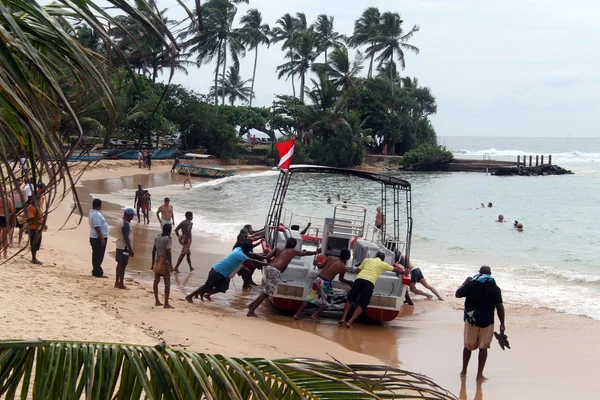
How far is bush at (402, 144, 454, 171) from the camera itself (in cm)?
6512

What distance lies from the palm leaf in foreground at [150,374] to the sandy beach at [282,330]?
397 centimetres

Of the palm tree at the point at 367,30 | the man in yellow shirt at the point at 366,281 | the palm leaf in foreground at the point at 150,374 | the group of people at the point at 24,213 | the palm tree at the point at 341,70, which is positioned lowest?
the man in yellow shirt at the point at 366,281

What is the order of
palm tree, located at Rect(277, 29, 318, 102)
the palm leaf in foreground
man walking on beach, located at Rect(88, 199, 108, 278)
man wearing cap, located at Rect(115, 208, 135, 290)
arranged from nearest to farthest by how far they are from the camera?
the palm leaf in foreground < man wearing cap, located at Rect(115, 208, 135, 290) < man walking on beach, located at Rect(88, 199, 108, 278) < palm tree, located at Rect(277, 29, 318, 102)

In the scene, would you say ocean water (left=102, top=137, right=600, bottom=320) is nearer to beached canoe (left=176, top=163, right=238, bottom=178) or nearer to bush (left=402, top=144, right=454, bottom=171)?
beached canoe (left=176, top=163, right=238, bottom=178)

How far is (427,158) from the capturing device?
6588cm

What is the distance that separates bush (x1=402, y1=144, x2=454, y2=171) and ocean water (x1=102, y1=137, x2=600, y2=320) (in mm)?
5570

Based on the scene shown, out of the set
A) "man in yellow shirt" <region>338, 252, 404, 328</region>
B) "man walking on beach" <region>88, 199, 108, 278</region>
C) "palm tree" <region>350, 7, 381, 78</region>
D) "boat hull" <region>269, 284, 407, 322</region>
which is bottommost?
"boat hull" <region>269, 284, 407, 322</region>

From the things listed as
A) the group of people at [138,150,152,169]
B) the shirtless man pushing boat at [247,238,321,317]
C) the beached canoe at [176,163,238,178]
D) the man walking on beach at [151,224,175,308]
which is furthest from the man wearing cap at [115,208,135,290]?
the group of people at [138,150,152,169]

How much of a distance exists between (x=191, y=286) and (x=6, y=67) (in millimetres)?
11233

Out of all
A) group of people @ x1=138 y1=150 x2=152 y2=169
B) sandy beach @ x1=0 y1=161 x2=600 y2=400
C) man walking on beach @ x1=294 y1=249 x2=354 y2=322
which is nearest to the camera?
sandy beach @ x1=0 y1=161 x2=600 y2=400

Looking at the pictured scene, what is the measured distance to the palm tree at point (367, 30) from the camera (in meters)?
73.9

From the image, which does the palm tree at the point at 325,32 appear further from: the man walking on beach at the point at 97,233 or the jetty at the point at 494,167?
the man walking on beach at the point at 97,233

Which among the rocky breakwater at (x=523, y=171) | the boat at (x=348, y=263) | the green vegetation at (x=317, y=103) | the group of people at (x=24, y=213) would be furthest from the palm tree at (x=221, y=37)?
the group of people at (x=24, y=213)

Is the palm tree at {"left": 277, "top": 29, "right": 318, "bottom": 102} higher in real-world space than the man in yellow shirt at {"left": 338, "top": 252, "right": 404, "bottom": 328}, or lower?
higher
